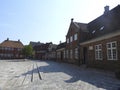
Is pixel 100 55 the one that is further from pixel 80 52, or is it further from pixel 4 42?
pixel 4 42

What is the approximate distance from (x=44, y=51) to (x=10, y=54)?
1648cm

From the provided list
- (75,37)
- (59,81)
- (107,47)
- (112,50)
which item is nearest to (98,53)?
(107,47)

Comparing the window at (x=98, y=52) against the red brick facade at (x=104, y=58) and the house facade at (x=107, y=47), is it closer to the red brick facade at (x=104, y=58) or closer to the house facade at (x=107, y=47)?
the house facade at (x=107, y=47)

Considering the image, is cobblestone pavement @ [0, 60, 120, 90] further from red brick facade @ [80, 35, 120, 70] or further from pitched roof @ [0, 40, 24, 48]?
pitched roof @ [0, 40, 24, 48]

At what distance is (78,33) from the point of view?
29.6 m

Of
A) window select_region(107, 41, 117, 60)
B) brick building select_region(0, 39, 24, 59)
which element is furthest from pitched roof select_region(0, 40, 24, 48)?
window select_region(107, 41, 117, 60)

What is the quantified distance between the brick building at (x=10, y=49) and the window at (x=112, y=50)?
63.3 m

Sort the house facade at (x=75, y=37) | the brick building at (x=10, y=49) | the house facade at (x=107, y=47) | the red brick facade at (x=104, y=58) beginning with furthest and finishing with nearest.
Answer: the brick building at (x=10, y=49), the house facade at (x=75, y=37), the house facade at (x=107, y=47), the red brick facade at (x=104, y=58)

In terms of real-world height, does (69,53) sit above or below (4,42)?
below

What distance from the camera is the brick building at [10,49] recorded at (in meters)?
73.7

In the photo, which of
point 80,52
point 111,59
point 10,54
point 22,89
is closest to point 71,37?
point 80,52

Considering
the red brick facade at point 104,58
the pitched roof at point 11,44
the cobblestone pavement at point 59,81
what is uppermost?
the pitched roof at point 11,44

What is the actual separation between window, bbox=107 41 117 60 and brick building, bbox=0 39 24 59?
63278mm

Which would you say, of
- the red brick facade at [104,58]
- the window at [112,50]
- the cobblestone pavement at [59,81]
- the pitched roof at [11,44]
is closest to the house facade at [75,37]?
the red brick facade at [104,58]
